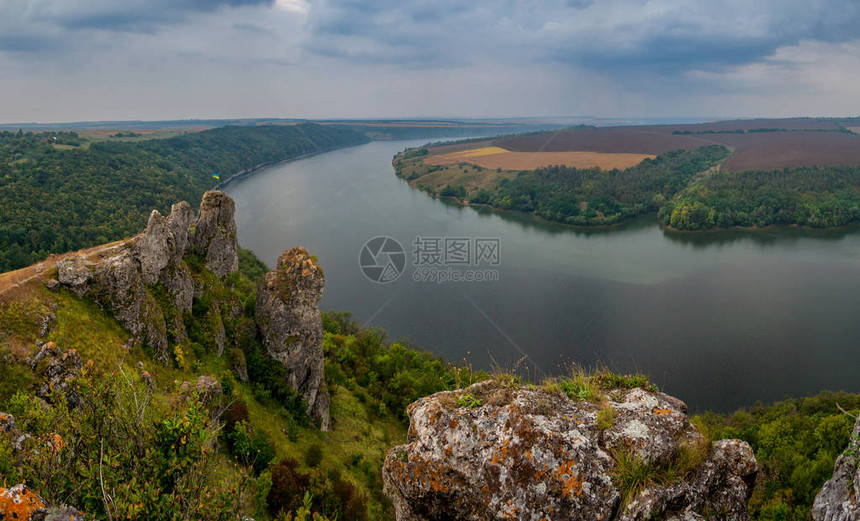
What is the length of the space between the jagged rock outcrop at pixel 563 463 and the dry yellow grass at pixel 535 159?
108 metres

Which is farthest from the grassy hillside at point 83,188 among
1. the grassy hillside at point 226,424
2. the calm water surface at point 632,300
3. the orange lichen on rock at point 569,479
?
the orange lichen on rock at point 569,479

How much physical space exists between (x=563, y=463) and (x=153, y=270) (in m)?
14.5

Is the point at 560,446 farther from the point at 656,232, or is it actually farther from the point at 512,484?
the point at 656,232

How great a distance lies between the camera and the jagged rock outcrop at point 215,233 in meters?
17.9

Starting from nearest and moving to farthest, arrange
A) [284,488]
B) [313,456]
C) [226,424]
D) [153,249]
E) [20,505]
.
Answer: [20,505] → [284,488] → [226,424] → [153,249] → [313,456]

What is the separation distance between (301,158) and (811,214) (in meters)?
142

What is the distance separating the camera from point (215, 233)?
18047 mm

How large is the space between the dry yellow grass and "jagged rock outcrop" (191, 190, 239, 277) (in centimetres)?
9733

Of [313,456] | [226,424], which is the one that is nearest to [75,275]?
[226,424]

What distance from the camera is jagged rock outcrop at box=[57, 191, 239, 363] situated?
12.7 metres

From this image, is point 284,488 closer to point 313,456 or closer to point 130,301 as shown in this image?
point 313,456

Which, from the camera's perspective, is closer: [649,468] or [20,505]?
[20,505]

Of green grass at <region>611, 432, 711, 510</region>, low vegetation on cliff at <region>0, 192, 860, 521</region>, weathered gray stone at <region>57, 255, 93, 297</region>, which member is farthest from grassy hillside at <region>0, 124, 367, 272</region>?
green grass at <region>611, 432, 711, 510</region>

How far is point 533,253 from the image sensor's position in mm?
54938
